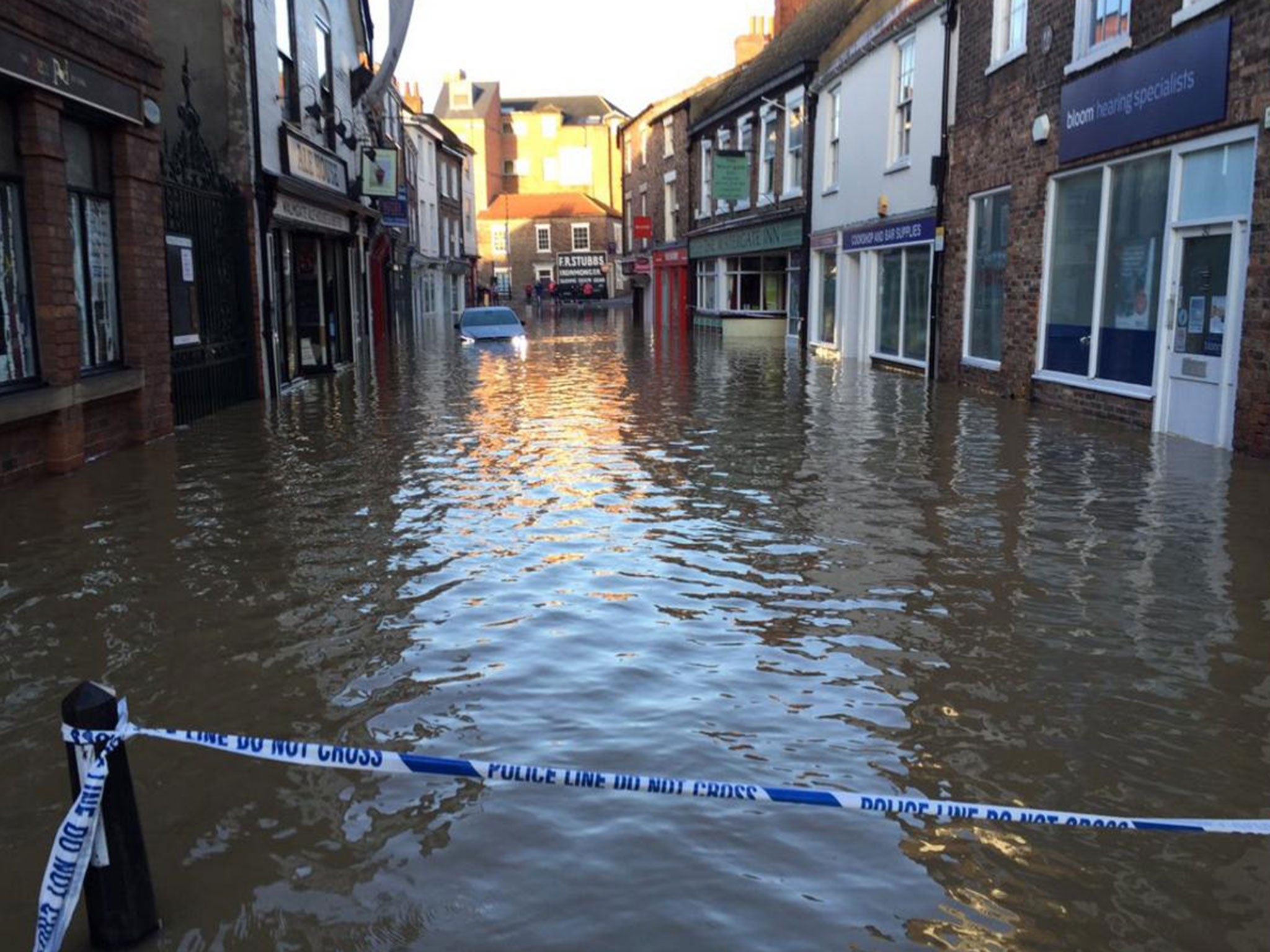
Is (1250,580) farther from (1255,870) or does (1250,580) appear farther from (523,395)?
(523,395)

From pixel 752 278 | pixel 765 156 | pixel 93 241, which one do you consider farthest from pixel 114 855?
pixel 752 278

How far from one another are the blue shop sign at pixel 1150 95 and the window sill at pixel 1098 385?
2594 mm

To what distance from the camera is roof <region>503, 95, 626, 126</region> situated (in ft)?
311

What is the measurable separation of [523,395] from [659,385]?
2.59m

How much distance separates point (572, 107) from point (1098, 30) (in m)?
88.3

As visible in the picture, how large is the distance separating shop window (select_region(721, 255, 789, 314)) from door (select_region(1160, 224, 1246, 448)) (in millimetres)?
20002

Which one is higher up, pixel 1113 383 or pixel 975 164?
pixel 975 164

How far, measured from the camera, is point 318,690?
4.79 m

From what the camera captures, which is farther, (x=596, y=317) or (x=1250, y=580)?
(x=596, y=317)

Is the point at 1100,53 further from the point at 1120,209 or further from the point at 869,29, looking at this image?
the point at 869,29

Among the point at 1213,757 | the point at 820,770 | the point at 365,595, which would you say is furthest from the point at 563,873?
the point at 365,595

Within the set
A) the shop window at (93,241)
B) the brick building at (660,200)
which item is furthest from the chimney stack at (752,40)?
the shop window at (93,241)

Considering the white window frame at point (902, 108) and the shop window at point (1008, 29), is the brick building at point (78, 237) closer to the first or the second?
the shop window at point (1008, 29)

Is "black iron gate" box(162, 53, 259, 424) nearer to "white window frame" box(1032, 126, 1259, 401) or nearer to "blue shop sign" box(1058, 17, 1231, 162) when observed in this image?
"blue shop sign" box(1058, 17, 1231, 162)
